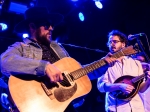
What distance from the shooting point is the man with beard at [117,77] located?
3529 mm

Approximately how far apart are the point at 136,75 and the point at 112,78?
37 centimetres

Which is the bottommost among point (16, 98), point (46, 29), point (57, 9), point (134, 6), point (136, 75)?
point (136, 75)

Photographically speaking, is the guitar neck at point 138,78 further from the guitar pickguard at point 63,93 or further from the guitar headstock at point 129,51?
the guitar pickguard at point 63,93

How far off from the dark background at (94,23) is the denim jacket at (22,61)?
11.0 ft

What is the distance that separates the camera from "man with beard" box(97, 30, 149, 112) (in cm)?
353

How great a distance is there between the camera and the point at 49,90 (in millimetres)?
2602

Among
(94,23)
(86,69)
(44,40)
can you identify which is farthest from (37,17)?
(94,23)

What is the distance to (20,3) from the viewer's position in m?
5.91

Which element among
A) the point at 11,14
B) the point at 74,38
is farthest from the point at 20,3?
the point at 74,38

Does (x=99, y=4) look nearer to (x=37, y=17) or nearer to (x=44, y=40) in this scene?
(x=37, y=17)

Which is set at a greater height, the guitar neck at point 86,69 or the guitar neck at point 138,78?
the guitar neck at point 86,69

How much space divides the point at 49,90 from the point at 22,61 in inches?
16.4

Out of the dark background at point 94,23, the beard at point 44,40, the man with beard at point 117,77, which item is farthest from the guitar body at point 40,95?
the dark background at point 94,23

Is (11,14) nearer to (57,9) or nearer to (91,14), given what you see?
(57,9)
